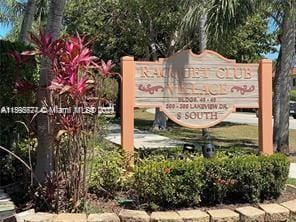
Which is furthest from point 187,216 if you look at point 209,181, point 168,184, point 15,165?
point 15,165

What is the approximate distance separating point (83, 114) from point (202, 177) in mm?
1595

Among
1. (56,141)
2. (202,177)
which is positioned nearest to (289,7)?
(202,177)

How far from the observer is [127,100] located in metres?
7.84

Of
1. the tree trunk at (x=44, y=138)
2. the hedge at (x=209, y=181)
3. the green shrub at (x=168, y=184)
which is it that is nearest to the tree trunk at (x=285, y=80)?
the hedge at (x=209, y=181)

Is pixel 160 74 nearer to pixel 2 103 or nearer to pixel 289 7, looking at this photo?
→ pixel 2 103

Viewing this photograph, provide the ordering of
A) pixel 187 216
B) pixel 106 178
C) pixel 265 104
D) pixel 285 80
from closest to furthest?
pixel 187 216
pixel 106 178
pixel 265 104
pixel 285 80

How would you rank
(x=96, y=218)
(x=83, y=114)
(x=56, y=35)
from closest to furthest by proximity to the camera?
1. (x=96, y=218)
2. (x=83, y=114)
3. (x=56, y=35)

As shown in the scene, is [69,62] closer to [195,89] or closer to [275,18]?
[195,89]

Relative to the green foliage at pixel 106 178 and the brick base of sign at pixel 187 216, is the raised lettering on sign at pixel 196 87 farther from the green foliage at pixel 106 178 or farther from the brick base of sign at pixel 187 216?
the brick base of sign at pixel 187 216

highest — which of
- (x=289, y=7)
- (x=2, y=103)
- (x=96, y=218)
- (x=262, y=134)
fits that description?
(x=289, y=7)

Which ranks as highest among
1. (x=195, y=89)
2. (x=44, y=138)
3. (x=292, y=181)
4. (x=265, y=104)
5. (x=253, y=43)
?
(x=253, y=43)

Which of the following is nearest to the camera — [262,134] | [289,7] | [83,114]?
[83,114]

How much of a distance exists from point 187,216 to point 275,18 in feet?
31.2

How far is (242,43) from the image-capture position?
25.9 meters
